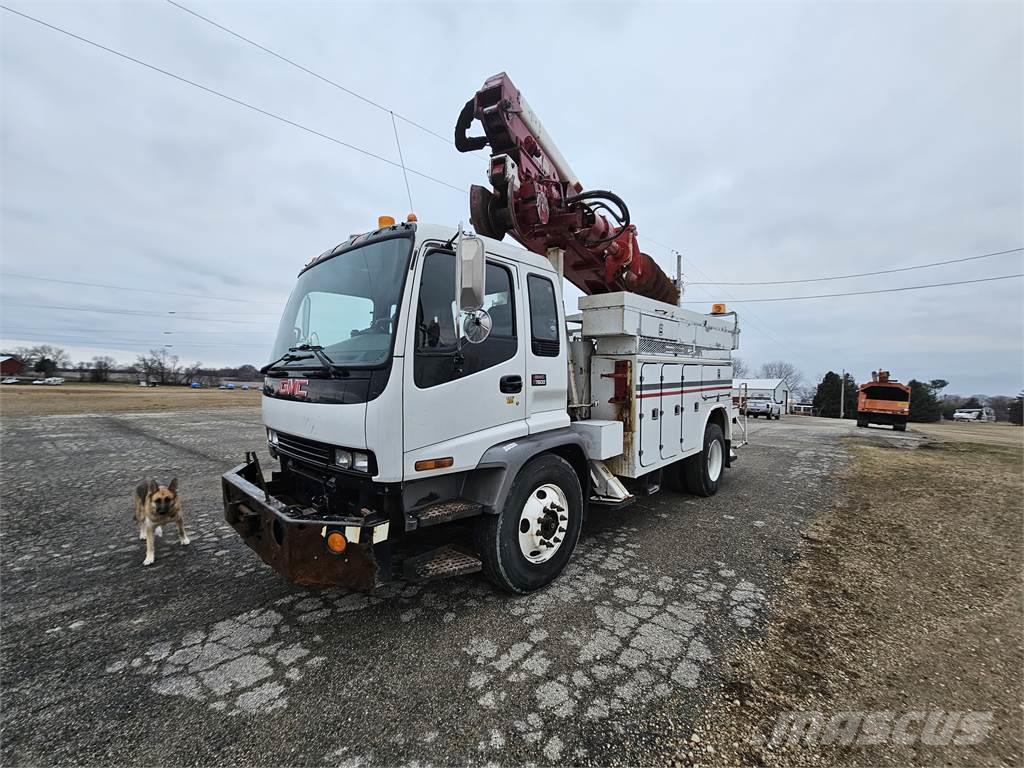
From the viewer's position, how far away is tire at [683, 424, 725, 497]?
6000 millimetres

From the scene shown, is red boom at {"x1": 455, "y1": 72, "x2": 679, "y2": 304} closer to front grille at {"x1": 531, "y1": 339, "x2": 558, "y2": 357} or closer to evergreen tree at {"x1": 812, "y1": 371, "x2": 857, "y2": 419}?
front grille at {"x1": 531, "y1": 339, "x2": 558, "y2": 357}

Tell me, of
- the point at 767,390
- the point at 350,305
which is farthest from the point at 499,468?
the point at 767,390

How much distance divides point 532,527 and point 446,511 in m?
0.83

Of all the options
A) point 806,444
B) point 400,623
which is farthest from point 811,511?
point 806,444

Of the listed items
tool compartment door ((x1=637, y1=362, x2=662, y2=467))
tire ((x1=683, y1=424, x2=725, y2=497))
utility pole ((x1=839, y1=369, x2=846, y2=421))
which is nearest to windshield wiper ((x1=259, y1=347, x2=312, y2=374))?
tool compartment door ((x1=637, y1=362, x2=662, y2=467))

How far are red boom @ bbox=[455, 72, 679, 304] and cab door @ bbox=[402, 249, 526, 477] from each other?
847 millimetres

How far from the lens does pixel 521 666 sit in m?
2.52

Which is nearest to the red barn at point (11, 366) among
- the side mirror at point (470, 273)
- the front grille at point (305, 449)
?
the front grille at point (305, 449)

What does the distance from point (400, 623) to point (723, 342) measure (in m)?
5.89

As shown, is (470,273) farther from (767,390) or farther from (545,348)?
(767,390)

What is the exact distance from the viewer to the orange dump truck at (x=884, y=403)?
19.8 metres

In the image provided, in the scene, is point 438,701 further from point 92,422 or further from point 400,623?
point 92,422

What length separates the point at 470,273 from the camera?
258 cm

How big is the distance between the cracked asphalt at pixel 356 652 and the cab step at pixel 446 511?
0.77 m
